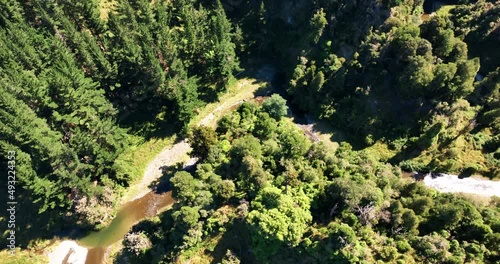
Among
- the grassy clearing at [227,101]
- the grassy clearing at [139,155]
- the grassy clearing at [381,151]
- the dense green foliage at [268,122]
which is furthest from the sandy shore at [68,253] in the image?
the grassy clearing at [381,151]

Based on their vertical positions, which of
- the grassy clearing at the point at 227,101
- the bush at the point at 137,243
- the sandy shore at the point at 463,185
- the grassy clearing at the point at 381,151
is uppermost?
the grassy clearing at the point at 227,101

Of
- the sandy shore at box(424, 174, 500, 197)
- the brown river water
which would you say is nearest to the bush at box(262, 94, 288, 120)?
the brown river water

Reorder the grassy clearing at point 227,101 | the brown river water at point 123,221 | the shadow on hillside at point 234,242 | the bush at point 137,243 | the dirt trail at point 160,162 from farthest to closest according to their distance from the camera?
the grassy clearing at point 227,101
the dirt trail at point 160,162
the brown river water at point 123,221
the bush at point 137,243
the shadow on hillside at point 234,242

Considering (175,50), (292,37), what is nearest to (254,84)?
(292,37)

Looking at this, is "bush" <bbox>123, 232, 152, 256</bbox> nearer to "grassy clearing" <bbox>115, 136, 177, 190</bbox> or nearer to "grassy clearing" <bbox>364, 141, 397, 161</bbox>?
"grassy clearing" <bbox>115, 136, 177, 190</bbox>

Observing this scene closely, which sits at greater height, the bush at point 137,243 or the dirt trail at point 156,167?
the dirt trail at point 156,167

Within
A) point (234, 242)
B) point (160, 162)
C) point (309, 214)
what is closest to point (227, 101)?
point (160, 162)

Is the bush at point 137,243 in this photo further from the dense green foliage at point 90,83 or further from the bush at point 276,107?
the bush at point 276,107

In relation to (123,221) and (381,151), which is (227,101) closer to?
(123,221)
